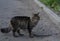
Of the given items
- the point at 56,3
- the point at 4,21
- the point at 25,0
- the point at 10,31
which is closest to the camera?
the point at 10,31

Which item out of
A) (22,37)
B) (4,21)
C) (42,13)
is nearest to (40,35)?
(22,37)

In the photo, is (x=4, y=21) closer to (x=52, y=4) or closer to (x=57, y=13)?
(x=57, y=13)

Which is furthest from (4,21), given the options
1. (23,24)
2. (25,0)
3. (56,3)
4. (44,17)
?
(25,0)

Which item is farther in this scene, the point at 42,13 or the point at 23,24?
the point at 42,13

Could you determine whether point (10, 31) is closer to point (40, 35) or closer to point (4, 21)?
point (40, 35)

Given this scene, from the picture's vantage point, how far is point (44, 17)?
43.7 ft

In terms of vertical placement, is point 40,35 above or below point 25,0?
below

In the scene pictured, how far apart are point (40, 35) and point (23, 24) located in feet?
2.71

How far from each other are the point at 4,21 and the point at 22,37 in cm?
281

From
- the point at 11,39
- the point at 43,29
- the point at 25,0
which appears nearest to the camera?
the point at 11,39

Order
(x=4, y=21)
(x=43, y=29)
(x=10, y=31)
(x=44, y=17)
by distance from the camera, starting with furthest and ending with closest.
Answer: (x=44, y=17), (x=4, y=21), (x=43, y=29), (x=10, y=31)

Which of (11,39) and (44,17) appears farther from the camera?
(44,17)

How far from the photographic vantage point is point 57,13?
44.7 feet

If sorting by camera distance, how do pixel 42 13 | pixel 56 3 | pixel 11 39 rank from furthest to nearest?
pixel 56 3, pixel 42 13, pixel 11 39
